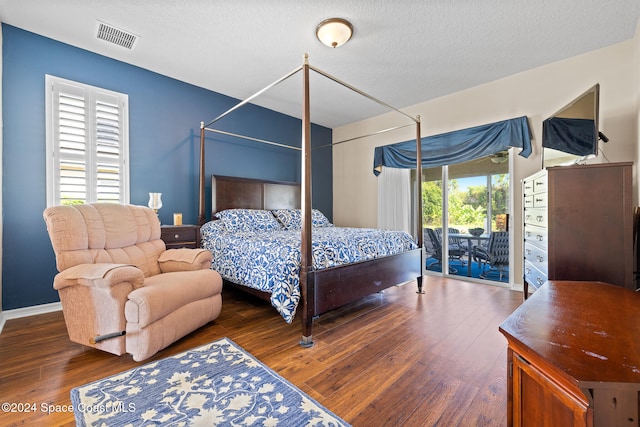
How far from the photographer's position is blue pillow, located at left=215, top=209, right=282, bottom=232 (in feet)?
11.6

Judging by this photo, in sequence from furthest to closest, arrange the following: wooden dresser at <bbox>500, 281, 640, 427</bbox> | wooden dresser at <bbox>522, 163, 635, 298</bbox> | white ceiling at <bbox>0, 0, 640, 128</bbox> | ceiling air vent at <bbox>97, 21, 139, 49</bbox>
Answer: ceiling air vent at <bbox>97, 21, 139, 49</bbox> < white ceiling at <bbox>0, 0, 640, 128</bbox> < wooden dresser at <bbox>522, 163, 635, 298</bbox> < wooden dresser at <bbox>500, 281, 640, 427</bbox>

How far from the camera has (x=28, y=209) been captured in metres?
2.69

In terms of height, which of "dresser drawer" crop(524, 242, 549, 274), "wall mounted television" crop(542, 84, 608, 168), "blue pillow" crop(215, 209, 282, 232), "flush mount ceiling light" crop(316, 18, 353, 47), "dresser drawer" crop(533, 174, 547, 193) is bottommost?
"dresser drawer" crop(524, 242, 549, 274)

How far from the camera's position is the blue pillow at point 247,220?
3535 millimetres

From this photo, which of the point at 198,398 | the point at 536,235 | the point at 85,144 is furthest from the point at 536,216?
the point at 85,144

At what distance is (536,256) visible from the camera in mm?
2656

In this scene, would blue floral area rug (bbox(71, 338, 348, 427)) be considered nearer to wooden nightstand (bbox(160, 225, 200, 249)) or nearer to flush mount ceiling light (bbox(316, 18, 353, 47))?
wooden nightstand (bbox(160, 225, 200, 249))

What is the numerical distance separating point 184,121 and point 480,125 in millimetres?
4115

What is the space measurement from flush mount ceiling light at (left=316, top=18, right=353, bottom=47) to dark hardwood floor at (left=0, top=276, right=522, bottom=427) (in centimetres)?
272

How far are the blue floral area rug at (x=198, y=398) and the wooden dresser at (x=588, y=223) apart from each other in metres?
2.24

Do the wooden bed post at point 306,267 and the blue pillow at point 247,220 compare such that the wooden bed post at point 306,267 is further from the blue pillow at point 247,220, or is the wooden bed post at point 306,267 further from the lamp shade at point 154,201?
the lamp shade at point 154,201

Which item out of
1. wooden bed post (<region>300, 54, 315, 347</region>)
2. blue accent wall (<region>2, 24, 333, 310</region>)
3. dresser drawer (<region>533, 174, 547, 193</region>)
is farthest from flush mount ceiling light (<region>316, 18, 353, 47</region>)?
dresser drawer (<region>533, 174, 547, 193</region>)

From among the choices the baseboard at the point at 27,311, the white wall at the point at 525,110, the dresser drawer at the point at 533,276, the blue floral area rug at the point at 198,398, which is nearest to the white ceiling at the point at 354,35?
the white wall at the point at 525,110

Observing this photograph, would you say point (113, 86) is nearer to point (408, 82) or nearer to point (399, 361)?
point (408, 82)
